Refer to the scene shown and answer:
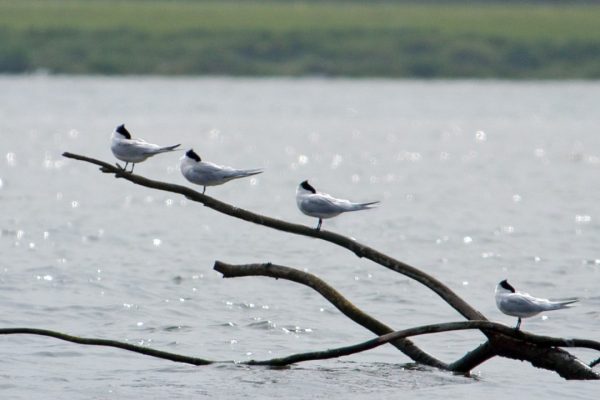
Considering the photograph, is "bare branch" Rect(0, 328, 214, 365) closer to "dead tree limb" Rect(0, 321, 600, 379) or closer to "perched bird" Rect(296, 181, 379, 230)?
"dead tree limb" Rect(0, 321, 600, 379)

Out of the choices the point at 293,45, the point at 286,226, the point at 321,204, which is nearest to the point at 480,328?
the point at 286,226

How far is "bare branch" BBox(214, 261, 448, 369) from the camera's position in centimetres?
1116

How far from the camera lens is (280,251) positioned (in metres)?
20.6

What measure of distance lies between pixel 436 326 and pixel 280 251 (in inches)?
395

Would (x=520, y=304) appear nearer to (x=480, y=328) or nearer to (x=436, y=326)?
(x=480, y=328)

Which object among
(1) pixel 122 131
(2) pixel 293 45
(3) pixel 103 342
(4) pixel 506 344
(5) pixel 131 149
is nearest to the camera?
(4) pixel 506 344

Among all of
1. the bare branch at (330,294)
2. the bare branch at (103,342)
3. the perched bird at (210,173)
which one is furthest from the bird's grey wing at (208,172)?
the bare branch at (103,342)

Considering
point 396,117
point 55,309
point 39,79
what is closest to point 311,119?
point 396,117

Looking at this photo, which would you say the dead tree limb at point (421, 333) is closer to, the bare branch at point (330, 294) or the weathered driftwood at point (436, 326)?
the weathered driftwood at point (436, 326)

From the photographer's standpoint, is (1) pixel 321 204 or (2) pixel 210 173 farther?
(1) pixel 321 204

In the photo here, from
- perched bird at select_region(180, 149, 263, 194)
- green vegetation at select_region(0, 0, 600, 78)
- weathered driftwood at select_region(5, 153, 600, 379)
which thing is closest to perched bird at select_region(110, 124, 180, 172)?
perched bird at select_region(180, 149, 263, 194)

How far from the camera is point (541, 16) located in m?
97.6

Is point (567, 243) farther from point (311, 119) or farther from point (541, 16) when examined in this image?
point (541, 16)

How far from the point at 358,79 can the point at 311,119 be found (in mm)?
22762
